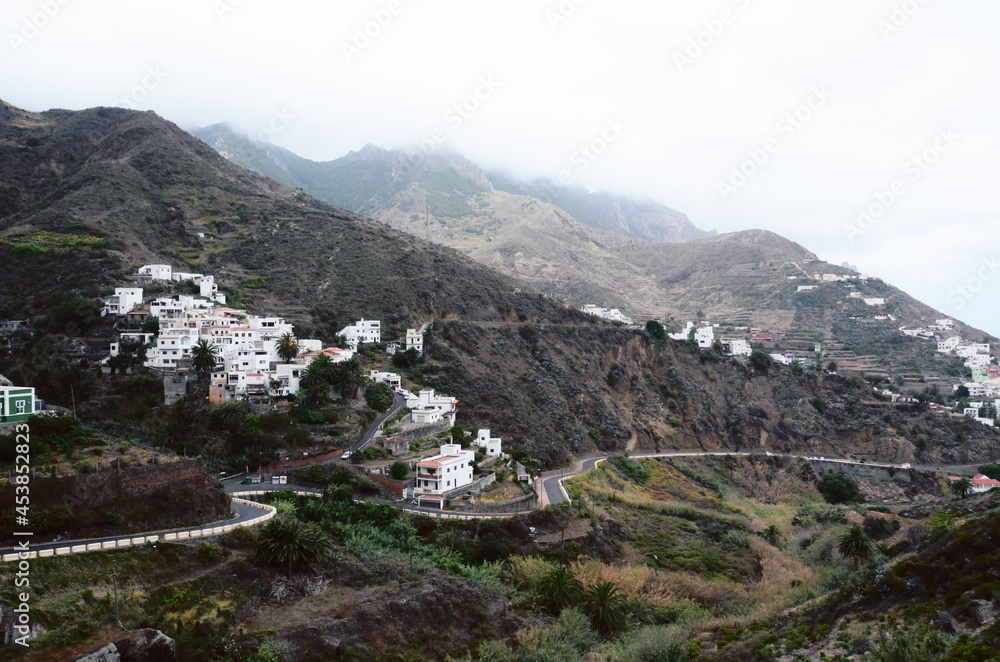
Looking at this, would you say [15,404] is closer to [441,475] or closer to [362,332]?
[441,475]

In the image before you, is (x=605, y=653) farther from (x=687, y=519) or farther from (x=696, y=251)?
(x=696, y=251)

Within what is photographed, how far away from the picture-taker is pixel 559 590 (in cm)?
2562

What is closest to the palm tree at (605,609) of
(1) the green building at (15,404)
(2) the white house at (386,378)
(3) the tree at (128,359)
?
(1) the green building at (15,404)

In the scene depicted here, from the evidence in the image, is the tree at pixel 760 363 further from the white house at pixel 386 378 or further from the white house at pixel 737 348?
the white house at pixel 386 378

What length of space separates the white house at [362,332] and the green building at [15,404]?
28.1 metres

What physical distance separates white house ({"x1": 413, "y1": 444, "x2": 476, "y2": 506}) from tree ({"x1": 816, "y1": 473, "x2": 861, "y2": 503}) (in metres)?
40.1

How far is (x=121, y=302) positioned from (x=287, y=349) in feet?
45.1

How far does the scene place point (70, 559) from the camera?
20531 mm

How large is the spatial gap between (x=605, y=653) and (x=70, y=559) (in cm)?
1771

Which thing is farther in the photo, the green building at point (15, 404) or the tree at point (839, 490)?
the tree at point (839, 490)

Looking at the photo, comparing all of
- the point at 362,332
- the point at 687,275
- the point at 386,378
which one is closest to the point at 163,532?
the point at 386,378

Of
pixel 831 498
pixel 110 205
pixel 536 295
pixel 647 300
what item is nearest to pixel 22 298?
pixel 110 205

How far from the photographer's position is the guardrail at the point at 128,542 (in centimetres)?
2015

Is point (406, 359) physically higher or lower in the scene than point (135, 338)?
lower
